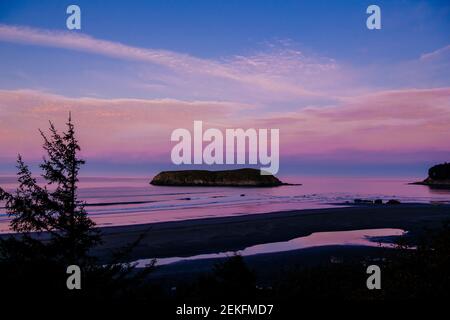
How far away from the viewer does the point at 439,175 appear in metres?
144

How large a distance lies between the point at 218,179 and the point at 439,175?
80.0 m

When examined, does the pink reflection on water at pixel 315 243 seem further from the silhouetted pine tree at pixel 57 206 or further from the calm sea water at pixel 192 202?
the silhouetted pine tree at pixel 57 206

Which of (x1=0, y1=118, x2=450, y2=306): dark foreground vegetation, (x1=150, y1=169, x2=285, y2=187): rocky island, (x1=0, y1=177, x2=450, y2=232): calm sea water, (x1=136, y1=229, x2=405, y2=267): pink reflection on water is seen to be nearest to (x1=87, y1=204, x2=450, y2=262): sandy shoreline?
(x1=136, y1=229, x2=405, y2=267): pink reflection on water

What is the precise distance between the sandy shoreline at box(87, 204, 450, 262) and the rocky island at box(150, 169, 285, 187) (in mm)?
103968

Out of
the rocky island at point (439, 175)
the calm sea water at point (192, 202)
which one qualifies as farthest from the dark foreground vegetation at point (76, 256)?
the rocky island at point (439, 175)

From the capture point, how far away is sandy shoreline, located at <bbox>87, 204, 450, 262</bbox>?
23859 millimetres

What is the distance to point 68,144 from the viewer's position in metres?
10.0

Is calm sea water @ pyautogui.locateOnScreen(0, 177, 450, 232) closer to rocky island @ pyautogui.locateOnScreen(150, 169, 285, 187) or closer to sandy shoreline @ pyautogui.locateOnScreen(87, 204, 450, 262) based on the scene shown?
sandy shoreline @ pyautogui.locateOnScreen(87, 204, 450, 262)
